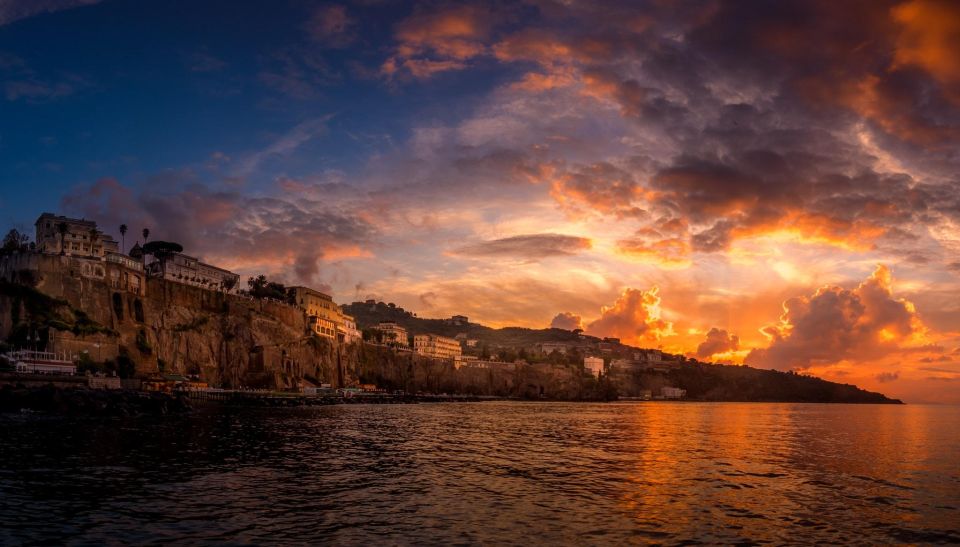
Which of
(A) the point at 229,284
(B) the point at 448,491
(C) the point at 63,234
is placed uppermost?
(C) the point at 63,234

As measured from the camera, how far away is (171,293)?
461 feet

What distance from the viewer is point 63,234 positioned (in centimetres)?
13238

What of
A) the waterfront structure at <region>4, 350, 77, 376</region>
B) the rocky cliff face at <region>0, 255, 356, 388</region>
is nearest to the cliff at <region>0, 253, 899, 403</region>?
the rocky cliff face at <region>0, 255, 356, 388</region>

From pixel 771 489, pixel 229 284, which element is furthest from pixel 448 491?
pixel 229 284

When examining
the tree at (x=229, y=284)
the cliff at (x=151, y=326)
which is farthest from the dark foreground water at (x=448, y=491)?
the tree at (x=229, y=284)

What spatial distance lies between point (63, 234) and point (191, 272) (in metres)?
36.7

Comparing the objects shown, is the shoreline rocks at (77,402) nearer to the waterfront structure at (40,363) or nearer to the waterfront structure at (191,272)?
the waterfront structure at (40,363)

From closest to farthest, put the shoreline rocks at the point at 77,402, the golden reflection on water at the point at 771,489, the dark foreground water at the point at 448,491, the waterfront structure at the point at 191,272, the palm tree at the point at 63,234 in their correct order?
1. the dark foreground water at the point at 448,491
2. the golden reflection on water at the point at 771,489
3. the shoreline rocks at the point at 77,402
4. the palm tree at the point at 63,234
5. the waterfront structure at the point at 191,272

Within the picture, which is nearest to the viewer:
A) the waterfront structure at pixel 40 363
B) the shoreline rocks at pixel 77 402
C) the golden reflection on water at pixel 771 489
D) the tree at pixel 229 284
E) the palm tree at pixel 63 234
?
the golden reflection on water at pixel 771 489

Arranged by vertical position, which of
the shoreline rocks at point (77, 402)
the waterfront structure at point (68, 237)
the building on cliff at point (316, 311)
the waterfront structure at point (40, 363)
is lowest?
the shoreline rocks at point (77, 402)

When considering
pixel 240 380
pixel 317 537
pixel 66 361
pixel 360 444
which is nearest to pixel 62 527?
pixel 317 537

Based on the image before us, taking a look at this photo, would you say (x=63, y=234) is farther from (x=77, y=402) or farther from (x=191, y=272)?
(x=77, y=402)

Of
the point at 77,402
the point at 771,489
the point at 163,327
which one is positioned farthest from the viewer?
the point at 163,327

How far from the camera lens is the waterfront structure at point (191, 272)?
15838 centimetres
